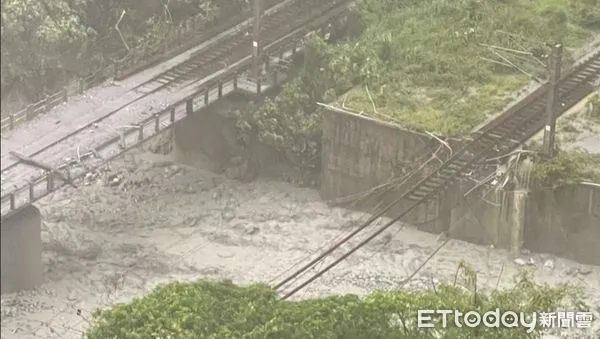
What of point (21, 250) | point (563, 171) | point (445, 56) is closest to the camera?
point (21, 250)

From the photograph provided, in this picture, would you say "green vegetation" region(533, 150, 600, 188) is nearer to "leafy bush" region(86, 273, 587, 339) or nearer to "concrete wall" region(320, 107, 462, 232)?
"concrete wall" region(320, 107, 462, 232)

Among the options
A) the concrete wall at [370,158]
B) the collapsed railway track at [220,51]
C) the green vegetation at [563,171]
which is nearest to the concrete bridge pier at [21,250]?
the collapsed railway track at [220,51]

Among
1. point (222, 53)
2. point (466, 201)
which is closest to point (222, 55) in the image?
point (222, 53)

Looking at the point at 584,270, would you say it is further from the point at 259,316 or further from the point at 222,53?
the point at 259,316

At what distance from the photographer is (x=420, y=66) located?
7.50 metres

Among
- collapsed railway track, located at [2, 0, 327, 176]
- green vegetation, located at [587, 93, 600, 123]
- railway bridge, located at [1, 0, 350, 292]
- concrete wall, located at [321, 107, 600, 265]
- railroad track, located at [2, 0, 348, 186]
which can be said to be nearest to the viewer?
railway bridge, located at [1, 0, 350, 292]

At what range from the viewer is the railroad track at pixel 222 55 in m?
6.07

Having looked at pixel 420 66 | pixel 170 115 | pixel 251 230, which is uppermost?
pixel 170 115

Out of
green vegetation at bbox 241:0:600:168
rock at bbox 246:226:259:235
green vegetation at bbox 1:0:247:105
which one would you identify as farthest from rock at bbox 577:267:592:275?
green vegetation at bbox 1:0:247:105

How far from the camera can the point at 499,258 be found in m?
7.26

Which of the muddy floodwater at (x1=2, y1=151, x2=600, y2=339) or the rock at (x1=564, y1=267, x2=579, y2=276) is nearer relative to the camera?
the muddy floodwater at (x1=2, y1=151, x2=600, y2=339)

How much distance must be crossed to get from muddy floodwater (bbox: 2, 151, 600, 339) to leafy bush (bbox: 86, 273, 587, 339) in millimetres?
727

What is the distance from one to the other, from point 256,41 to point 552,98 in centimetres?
197

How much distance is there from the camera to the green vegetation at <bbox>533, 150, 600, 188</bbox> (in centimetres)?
760
